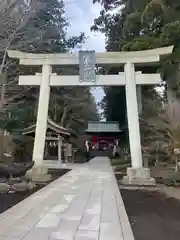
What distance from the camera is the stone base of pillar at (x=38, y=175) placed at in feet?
44.9

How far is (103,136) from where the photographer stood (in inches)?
1526

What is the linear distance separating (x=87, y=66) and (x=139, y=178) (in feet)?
17.1

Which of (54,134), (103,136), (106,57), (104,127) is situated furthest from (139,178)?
(103,136)

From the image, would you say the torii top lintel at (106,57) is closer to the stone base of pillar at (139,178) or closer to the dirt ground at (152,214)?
the stone base of pillar at (139,178)

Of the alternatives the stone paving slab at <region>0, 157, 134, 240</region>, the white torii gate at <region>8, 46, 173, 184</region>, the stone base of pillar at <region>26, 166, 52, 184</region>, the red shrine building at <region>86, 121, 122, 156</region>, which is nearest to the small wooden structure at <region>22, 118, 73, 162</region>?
the white torii gate at <region>8, 46, 173, 184</region>

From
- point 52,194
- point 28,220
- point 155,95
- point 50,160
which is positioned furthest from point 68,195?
point 155,95

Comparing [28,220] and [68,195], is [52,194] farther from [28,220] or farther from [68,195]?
[28,220]

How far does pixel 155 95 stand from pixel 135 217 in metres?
20.9

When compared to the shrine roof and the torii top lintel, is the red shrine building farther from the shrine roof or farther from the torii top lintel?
the torii top lintel

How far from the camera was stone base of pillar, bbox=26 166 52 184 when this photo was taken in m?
13.7

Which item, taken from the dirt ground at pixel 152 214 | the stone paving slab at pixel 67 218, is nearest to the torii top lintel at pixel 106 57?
the dirt ground at pixel 152 214

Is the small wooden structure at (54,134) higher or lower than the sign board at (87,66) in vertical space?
lower

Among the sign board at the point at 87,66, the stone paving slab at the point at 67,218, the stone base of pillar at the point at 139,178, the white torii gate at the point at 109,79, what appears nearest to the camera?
the stone paving slab at the point at 67,218

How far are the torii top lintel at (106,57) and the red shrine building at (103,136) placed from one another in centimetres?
2054
